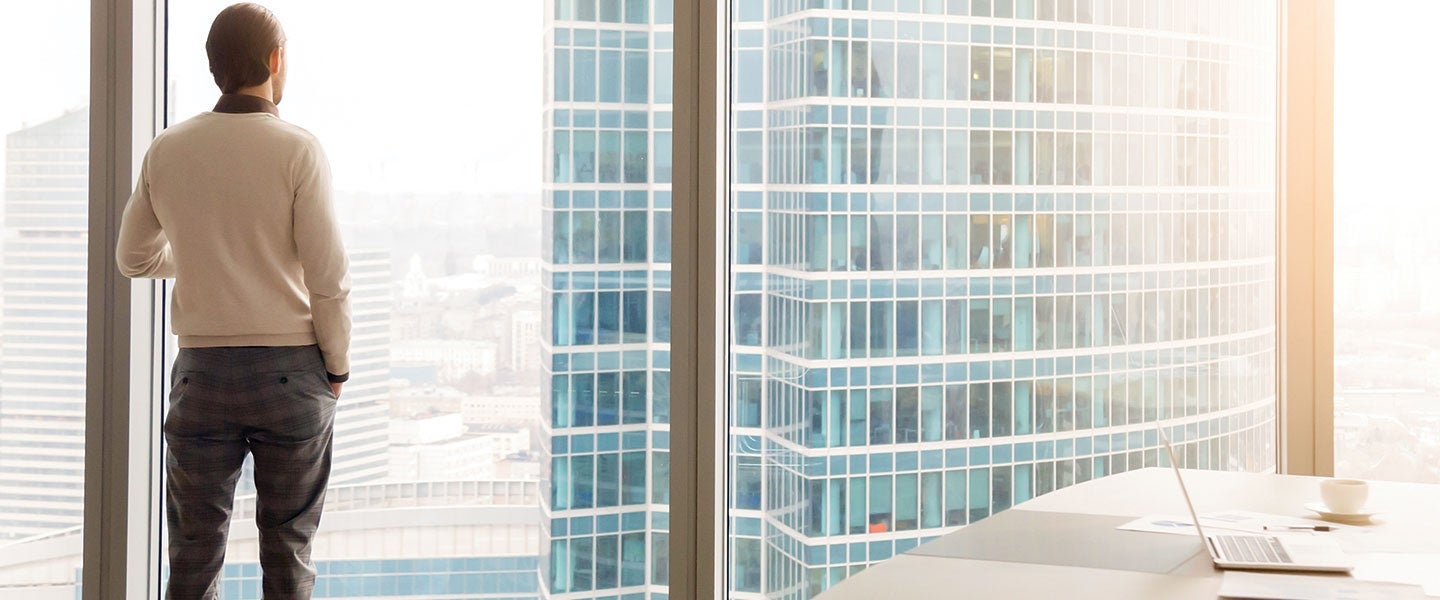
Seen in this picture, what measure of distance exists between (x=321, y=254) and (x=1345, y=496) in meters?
1.71

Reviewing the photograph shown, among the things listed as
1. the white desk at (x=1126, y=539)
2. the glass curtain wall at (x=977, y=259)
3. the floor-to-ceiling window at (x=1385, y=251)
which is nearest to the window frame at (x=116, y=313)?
the glass curtain wall at (x=977, y=259)

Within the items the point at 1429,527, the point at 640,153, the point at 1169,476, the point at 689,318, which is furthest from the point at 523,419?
the point at 1429,527

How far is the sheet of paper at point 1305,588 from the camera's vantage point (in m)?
1.22

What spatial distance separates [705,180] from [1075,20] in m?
0.92

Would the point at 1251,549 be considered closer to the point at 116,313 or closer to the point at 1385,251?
the point at 1385,251

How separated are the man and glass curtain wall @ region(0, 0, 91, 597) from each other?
85 centimetres

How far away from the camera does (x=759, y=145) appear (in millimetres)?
2717

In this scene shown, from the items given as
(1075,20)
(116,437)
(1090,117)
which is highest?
(1075,20)

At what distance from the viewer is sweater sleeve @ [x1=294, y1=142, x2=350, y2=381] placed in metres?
2.12

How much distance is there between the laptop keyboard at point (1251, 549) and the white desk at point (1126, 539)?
29 mm

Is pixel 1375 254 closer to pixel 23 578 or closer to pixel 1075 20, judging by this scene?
pixel 1075 20

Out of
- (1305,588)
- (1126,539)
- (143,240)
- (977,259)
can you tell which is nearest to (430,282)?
(143,240)

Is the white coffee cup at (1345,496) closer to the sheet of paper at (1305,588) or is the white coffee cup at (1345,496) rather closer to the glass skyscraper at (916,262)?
the sheet of paper at (1305,588)

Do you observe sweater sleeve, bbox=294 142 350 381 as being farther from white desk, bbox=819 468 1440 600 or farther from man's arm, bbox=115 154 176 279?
white desk, bbox=819 468 1440 600
